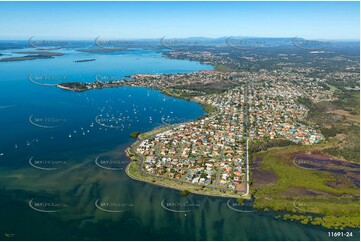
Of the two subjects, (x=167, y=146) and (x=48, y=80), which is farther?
(x=48, y=80)

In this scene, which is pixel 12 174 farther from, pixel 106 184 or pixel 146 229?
pixel 146 229

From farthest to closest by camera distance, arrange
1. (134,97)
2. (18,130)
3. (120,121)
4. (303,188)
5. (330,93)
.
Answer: (330,93) < (134,97) < (120,121) < (18,130) < (303,188)

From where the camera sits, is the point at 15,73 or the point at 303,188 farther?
the point at 15,73

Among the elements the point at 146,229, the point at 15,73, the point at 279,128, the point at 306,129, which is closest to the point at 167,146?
the point at 146,229

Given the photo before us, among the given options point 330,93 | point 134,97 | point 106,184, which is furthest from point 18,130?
point 330,93

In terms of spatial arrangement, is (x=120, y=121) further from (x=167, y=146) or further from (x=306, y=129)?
(x=306, y=129)

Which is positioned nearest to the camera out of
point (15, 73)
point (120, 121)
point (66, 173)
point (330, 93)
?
point (66, 173)

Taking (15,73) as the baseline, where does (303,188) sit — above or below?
below

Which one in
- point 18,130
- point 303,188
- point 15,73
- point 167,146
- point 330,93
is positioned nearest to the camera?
point 303,188

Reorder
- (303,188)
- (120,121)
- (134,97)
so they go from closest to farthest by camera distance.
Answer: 1. (303,188)
2. (120,121)
3. (134,97)
